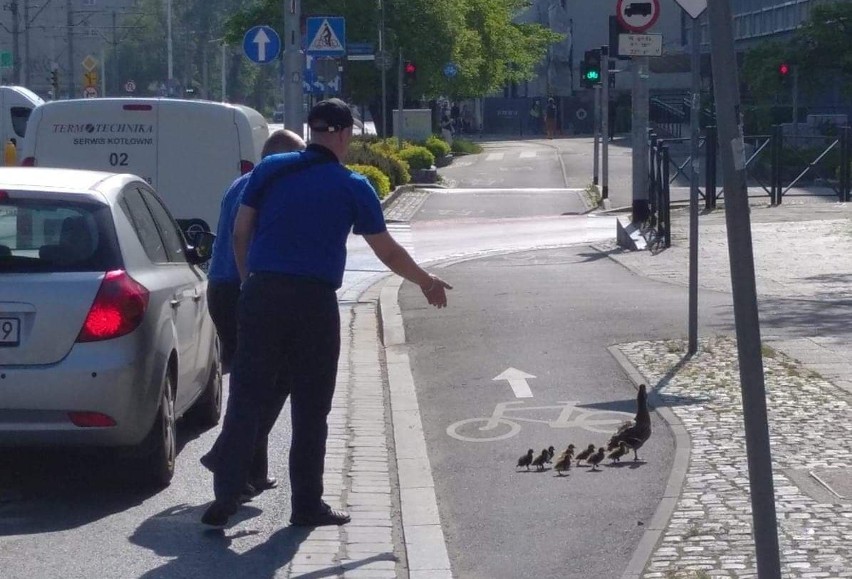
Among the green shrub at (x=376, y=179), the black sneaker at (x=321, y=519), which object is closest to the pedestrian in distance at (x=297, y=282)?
the black sneaker at (x=321, y=519)

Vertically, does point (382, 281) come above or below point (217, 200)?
below

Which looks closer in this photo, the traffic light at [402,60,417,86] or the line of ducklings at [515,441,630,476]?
the line of ducklings at [515,441,630,476]

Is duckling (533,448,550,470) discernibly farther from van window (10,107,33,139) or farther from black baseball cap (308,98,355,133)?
van window (10,107,33,139)

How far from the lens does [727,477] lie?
23.2 ft

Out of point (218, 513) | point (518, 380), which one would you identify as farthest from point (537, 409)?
point (218, 513)

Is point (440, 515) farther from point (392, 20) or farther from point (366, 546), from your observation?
point (392, 20)

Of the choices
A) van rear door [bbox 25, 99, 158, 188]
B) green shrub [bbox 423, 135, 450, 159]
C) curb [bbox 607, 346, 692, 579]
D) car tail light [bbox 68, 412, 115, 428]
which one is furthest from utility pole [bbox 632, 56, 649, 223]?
green shrub [bbox 423, 135, 450, 159]

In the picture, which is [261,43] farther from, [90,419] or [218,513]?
[218,513]

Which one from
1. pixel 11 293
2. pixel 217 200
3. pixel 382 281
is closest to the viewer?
pixel 11 293

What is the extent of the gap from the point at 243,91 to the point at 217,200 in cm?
8350

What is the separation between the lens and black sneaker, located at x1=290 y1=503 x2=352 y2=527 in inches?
257

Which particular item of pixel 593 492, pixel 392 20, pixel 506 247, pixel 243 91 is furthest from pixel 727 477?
pixel 243 91

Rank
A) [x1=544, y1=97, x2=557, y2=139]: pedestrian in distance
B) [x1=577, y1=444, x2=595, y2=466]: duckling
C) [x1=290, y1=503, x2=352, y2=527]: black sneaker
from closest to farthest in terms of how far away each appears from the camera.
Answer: [x1=290, y1=503, x2=352, y2=527]: black sneaker
[x1=577, y1=444, x2=595, y2=466]: duckling
[x1=544, y1=97, x2=557, y2=139]: pedestrian in distance

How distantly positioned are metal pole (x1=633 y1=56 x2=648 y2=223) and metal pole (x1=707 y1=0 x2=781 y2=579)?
1752 centimetres
